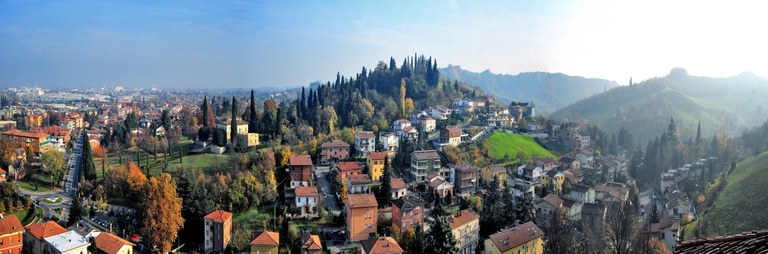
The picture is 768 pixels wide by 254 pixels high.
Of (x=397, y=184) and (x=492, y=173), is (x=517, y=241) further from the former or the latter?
(x=492, y=173)

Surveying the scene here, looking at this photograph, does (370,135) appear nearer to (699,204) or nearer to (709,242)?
(699,204)

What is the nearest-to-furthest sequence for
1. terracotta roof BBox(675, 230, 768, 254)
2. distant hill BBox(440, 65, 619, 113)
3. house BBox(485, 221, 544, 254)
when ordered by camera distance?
terracotta roof BBox(675, 230, 768, 254) < house BBox(485, 221, 544, 254) < distant hill BBox(440, 65, 619, 113)

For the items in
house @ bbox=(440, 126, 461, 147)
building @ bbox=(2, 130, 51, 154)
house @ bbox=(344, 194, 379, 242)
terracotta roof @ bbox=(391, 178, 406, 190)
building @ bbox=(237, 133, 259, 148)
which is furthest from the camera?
house @ bbox=(440, 126, 461, 147)

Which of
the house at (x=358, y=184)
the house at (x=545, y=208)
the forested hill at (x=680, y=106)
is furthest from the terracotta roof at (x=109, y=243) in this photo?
the forested hill at (x=680, y=106)

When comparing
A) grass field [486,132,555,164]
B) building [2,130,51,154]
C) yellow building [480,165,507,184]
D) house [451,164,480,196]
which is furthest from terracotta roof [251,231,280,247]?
building [2,130,51,154]

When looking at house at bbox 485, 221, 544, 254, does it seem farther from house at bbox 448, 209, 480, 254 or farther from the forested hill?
the forested hill

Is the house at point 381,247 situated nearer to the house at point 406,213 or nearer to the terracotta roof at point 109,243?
the house at point 406,213

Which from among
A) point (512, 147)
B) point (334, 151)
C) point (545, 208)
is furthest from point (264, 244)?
point (512, 147)
